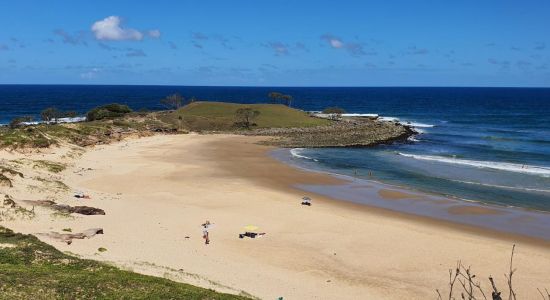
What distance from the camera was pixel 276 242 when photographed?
83.5 feet

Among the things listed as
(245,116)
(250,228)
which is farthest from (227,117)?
(250,228)

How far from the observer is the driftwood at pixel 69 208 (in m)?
27.9

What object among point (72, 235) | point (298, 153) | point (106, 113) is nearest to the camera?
point (72, 235)

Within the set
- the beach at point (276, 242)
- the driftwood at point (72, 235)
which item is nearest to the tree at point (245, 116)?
the beach at point (276, 242)

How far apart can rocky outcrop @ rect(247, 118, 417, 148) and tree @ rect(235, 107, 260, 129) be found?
5.17 metres

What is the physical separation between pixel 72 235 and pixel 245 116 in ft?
237

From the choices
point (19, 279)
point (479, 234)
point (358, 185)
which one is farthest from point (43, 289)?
point (358, 185)

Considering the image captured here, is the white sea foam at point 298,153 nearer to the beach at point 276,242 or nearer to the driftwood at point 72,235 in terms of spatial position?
the beach at point 276,242

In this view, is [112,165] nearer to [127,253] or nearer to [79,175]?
[79,175]

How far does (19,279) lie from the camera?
14289mm

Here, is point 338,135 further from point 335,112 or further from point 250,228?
point 250,228

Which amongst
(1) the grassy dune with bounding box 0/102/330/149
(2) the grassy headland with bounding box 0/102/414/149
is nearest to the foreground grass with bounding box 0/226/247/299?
(1) the grassy dune with bounding box 0/102/330/149

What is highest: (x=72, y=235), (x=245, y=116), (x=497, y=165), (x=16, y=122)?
(x=245, y=116)

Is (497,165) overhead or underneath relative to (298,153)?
overhead
